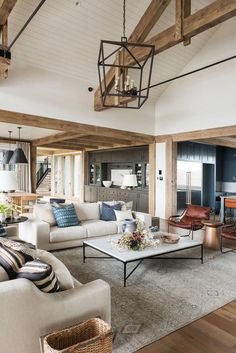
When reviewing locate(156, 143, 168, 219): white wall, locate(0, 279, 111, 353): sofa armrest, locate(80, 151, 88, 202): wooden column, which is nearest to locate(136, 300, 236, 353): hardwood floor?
locate(0, 279, 111, 353): sofa armrest

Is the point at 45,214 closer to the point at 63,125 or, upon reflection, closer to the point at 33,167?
the point at 63,125

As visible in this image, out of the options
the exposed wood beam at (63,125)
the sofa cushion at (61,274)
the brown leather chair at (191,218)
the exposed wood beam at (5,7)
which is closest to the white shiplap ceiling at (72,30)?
the exposed wood beam at (5,7)

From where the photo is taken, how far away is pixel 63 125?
631cm

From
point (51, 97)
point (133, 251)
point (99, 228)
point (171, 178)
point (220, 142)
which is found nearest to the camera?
point (133, 251)

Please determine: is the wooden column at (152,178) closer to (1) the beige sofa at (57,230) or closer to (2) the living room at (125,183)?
(2) the living room at (125,183)

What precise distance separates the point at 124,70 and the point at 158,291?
2978 mm

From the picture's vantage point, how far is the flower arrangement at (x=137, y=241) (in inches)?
133

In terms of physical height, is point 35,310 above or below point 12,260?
below

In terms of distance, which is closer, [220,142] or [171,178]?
[171,178]

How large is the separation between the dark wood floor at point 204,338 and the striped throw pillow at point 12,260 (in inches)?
45.3

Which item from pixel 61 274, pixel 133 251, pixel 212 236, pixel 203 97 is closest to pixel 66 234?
pixel 133 251

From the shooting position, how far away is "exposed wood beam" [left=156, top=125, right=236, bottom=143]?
20.8 ft

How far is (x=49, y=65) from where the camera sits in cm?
595

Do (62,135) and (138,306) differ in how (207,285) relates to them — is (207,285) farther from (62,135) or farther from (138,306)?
(62,135)
